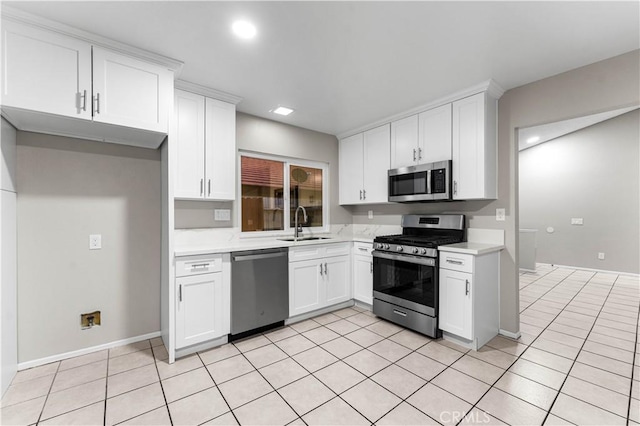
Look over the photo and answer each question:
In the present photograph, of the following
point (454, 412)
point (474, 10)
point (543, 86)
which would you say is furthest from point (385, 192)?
point (454, 412)

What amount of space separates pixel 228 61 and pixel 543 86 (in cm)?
288

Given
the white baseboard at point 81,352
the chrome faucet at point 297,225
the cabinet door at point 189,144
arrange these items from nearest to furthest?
the white baseboard at point 81,352 < the cabinet door at point 189,144 < the chrome faucet at point 297,225

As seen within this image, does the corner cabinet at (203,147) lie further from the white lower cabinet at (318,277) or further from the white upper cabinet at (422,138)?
the white upper cabinet at (422,138)

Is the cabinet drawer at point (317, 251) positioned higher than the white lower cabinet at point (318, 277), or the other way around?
the cabinet drawer at point (317, 251)

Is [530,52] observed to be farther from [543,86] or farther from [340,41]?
[340,41]

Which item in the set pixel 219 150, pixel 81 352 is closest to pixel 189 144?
pixel 219 150

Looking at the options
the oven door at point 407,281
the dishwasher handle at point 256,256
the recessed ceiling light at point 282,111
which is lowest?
the oven door at point 407,281

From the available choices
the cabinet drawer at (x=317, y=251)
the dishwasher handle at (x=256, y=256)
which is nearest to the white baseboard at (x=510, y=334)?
the cabinet drawer at (x=317, y=251)

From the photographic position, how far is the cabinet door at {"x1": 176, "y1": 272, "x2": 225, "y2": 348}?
2.42 metres

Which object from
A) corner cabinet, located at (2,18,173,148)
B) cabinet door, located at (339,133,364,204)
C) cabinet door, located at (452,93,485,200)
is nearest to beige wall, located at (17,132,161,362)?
corner cabinet, located at (2,18,173,148)

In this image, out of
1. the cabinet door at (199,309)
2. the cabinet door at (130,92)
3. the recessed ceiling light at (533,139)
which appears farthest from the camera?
the recessed ceiling light at (533,139)

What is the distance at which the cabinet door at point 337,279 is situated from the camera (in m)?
3.48

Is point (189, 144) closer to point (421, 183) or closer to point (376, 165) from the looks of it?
point (376, 165)

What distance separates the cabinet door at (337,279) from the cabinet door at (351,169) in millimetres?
996
